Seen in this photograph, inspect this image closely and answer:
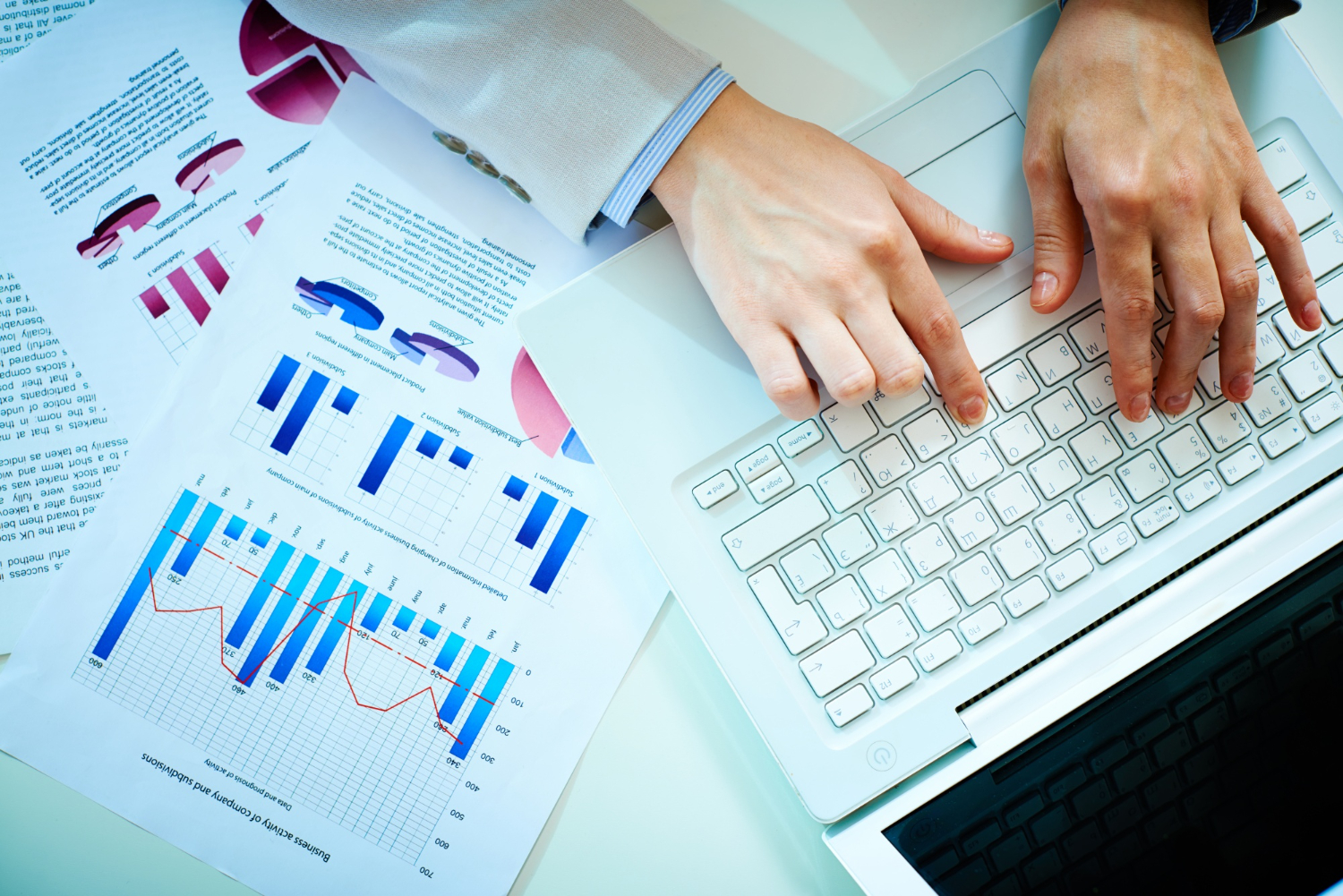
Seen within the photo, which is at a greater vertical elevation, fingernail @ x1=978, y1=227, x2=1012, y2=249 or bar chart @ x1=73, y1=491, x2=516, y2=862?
fingernail @ x1=978, y1=227, x2=1012, y2=249

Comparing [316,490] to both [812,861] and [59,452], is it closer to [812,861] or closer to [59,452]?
[59,452]

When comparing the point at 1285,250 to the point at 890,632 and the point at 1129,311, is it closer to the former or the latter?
the point at 1129,311

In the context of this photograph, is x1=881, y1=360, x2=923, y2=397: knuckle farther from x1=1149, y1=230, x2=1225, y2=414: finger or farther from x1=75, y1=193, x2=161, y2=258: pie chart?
x1=75, y1=193, x2=161, y2=258: pie chart

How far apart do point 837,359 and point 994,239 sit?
0.15 m

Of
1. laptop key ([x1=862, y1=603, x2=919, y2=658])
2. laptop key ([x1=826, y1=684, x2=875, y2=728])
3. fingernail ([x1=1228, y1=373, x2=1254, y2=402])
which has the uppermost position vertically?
fingernail ([x1=1228, y1=373, x2=1254, y2=402])

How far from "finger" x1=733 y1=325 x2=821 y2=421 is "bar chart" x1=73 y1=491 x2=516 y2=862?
319 millimetres

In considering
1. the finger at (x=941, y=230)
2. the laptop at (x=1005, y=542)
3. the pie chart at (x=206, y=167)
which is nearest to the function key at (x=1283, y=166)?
the laptop at (x=1005, y=542)

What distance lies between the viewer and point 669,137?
1.87 ft

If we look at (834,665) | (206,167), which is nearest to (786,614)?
(834,665)

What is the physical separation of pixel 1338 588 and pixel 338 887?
79 cm

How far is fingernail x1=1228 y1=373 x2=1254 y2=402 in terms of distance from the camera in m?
0.54

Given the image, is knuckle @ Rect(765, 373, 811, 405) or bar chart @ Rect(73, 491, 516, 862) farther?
bar chart @ Rect(73, 491, 516, 862)

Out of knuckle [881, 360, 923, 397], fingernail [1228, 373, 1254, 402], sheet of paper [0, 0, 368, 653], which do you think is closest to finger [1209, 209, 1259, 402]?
fingernail [1228, 373, 1254, 402]

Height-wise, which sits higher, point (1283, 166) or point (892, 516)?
point (1283, 166)
